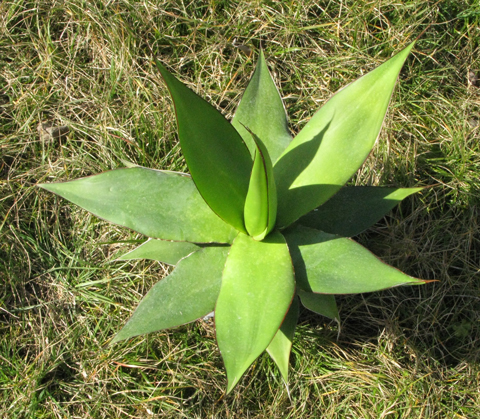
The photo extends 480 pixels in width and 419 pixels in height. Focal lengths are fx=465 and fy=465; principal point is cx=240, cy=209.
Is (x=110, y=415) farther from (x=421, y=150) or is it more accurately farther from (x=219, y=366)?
(x=421, y=150)

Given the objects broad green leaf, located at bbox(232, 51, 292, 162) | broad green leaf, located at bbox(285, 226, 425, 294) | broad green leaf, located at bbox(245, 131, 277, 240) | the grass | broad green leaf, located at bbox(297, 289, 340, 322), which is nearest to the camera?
broad green leaf, located at bbox(245, 131, 277, 240)

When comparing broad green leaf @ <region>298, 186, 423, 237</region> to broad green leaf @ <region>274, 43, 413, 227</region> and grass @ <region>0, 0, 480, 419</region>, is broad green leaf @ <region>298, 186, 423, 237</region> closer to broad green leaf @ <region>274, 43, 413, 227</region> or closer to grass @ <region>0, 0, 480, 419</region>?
broad green leaf @ <region>274, 43, 413, 227</region>

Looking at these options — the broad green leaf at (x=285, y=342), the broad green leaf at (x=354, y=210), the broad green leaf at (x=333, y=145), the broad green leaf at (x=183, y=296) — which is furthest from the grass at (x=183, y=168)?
the broad green leaf at (x=333, y=145)

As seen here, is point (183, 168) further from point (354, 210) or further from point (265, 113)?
point (354, 210)

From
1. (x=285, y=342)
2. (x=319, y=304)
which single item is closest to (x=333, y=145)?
(x=319, y=304)

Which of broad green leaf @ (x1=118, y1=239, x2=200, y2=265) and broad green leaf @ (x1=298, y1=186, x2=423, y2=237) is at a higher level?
broad green leaf @ (x1=298, y1=186, x2=423, y2=237)

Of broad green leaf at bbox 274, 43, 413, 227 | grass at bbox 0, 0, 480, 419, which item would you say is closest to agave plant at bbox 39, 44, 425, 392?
broad green leaf at bbox 274, 43, 413, 227

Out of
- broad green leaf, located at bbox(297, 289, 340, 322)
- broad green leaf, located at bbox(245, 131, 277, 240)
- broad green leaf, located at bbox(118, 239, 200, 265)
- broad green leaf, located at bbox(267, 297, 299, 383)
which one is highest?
broad green leaf, located at bbox(245, 131, 277, 240)
